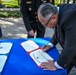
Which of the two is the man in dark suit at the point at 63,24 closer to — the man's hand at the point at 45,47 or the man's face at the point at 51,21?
the man's face at the point at 51,21

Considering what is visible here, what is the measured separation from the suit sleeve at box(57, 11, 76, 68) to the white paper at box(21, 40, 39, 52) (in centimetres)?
57

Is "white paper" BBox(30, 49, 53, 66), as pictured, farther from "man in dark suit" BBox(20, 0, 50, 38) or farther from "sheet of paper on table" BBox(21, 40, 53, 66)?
"man in dark suit" BBox(20, 0, 50, 38)

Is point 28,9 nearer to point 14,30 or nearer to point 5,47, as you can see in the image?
point 5,47

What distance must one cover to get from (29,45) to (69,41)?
0.78 m

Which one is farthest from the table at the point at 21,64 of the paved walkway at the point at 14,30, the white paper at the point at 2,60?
the paved walkway at the point at 14,30

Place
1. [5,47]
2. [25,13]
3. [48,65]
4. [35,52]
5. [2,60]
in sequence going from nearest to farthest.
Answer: [48,65] < [2,60] < [35,52] < [5,47] < [25,13]

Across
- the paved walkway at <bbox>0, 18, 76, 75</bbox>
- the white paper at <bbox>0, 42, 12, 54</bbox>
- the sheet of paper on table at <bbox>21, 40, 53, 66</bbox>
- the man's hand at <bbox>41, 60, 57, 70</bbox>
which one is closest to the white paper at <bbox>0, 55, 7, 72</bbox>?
the white paper at <bbox>0, 42, 12, 54</bbox>

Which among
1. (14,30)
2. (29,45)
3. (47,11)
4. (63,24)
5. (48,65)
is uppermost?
(47,11)

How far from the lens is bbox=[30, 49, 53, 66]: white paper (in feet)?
7.23

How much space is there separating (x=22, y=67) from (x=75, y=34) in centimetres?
57

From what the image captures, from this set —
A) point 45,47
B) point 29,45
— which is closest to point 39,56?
point 45,47

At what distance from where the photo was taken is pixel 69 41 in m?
1.93

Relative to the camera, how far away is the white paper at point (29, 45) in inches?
99.3

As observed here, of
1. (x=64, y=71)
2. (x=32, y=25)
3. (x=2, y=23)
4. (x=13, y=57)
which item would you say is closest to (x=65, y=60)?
(x=64, y=71)
